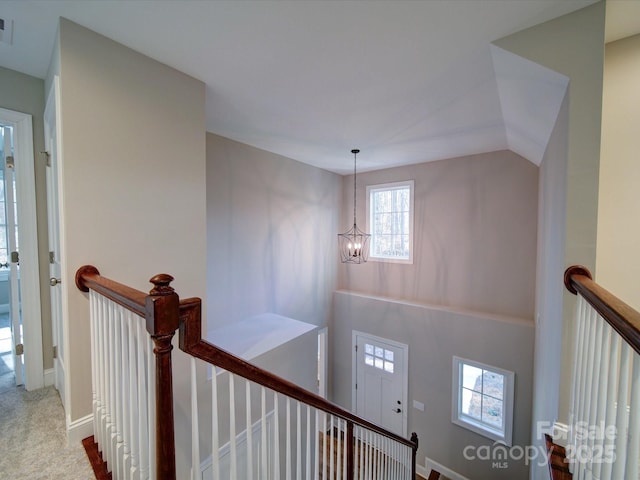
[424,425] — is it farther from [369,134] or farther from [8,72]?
[8,72]

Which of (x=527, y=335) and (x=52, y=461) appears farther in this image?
(x=527, y=335)

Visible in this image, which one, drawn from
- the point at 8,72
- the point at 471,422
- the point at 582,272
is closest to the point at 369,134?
the point at 582,272

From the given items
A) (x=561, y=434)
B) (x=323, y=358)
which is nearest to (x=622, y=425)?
(x=561, y=434)

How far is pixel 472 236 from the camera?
4.50 m

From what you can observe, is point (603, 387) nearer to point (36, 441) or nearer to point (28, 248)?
point (36, 441)

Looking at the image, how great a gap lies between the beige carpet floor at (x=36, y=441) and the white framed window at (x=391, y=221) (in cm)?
478

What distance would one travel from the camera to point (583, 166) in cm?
147

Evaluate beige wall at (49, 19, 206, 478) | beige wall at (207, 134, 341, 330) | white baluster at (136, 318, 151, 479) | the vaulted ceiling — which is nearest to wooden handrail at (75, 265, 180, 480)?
white baluster at (136, 318, 151, 479)

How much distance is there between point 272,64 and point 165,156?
102cm

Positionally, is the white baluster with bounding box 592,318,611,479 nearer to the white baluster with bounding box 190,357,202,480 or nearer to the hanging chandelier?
the white baluster with bounding box 190,357,202,480

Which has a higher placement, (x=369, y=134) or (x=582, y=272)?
(x=369, y=134)

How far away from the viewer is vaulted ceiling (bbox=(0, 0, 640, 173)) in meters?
1.50

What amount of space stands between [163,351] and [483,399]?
4989 mm

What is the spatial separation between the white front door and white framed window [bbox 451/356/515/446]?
33.1 inches
